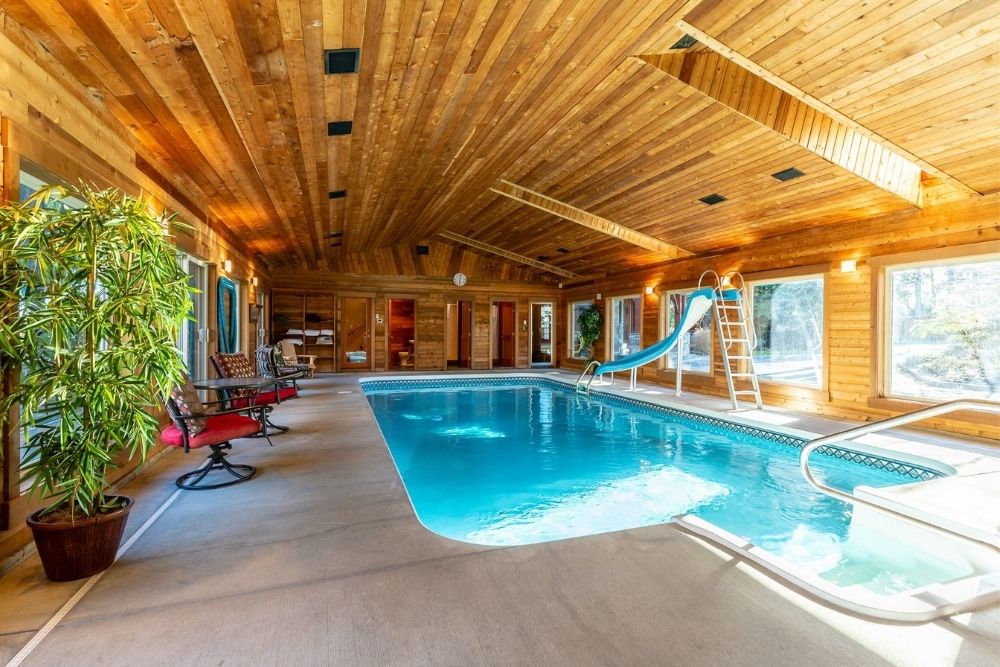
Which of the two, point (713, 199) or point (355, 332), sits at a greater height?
point (713, 199)

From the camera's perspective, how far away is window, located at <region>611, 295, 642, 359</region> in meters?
10.7

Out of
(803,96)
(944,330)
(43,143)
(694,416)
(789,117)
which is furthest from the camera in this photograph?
(694,416)

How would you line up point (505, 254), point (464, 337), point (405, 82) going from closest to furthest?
point (405, 82) < point (505, 254) < point (464, 337)

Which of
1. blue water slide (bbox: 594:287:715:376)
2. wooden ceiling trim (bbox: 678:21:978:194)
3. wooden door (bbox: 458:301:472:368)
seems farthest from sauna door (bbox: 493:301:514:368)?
wooden ceiling trim (bbox: 678:21:978:194)

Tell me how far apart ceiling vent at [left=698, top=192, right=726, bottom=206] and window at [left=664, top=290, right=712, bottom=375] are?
2.38 meters

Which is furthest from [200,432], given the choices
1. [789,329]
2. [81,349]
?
[789,329]

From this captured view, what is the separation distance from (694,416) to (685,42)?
4.69m

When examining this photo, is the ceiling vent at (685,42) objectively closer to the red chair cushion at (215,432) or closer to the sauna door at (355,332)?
the red chair cushion at (215,432)

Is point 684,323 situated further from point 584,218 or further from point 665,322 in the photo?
point 584,218

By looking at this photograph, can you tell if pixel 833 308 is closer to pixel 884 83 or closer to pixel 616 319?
pixel 884 83

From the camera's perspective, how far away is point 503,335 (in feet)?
47.5

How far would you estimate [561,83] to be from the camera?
Answer: 4.07 m

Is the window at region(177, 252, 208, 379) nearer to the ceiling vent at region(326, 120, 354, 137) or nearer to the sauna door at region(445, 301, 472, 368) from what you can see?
the ceiling vent at region(326, 120, 354, 137)

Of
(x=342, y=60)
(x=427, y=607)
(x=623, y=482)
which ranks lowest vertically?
(x=623, y=482)
